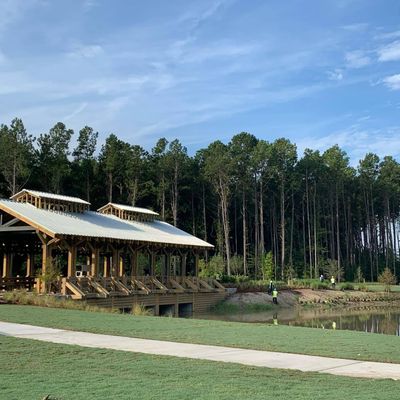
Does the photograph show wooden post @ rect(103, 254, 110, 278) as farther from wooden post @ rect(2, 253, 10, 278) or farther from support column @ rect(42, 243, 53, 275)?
support column @ rect(42, 243, 53, 275)

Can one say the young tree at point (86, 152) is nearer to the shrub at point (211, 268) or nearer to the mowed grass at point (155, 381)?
the shrub at point (211, 268)

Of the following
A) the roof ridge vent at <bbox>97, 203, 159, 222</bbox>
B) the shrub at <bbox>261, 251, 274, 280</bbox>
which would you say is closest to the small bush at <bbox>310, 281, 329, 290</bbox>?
the shrub at <bbox>261, 251, 274, 280</bbox>

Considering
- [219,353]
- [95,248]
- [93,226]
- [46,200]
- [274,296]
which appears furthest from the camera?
[274,296]

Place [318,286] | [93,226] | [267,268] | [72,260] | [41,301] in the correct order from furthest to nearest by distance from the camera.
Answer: [267,268]
[318,286]
[93,226]
[72,260]
[41,301]

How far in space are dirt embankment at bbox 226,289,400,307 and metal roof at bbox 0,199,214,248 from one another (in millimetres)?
4950

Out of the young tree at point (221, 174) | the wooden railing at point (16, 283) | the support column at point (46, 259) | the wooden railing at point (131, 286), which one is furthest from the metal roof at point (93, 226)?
the young tree at point (221, 174)

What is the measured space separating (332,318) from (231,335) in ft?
67.1

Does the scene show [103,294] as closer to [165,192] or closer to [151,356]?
[151,356]

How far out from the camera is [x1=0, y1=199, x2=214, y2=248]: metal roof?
84.3 ft

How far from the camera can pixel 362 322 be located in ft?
98.5

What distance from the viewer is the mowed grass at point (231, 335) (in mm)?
10938

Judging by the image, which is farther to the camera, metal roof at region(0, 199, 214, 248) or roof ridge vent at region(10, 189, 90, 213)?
roof ridge vent at region(10, 189, 90, 213)

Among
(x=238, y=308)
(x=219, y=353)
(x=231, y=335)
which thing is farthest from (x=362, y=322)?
(x=219, y=353)

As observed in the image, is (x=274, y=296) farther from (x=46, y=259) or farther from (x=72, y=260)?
(x=46, y=259)
